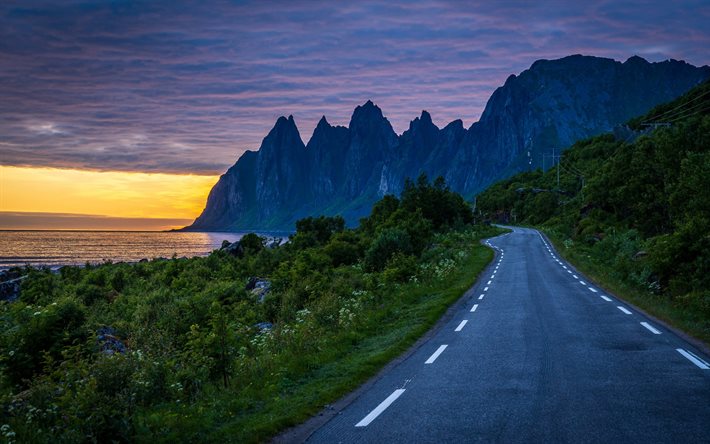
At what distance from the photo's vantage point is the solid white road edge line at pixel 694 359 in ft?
30.7

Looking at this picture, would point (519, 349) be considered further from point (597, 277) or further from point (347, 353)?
point (597, 277)

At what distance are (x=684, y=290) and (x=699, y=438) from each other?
15969 mm

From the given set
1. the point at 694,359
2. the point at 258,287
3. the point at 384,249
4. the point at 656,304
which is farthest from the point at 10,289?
the point at 694,359

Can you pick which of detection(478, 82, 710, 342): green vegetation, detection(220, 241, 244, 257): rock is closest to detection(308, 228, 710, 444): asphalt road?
detection(478, 82, 710, 342): green vegetation

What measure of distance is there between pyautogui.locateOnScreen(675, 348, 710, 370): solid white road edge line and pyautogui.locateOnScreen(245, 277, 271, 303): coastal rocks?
24361 mm

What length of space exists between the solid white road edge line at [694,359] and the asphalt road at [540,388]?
2 centimetres

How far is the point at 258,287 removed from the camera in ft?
124

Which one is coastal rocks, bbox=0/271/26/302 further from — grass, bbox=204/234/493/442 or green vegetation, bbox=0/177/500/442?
grass, bbox=204/234/493/442

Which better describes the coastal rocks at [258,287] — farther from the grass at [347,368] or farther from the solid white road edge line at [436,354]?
the solid white road edge line at [436,354]

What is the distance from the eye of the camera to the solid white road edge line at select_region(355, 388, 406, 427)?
277 inches

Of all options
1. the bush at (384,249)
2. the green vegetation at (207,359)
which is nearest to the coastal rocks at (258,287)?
the green vegetation at (207,359)

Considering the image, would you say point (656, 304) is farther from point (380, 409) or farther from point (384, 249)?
point (384, 249)

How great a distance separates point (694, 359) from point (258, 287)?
3063cm

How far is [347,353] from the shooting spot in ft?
39.4
